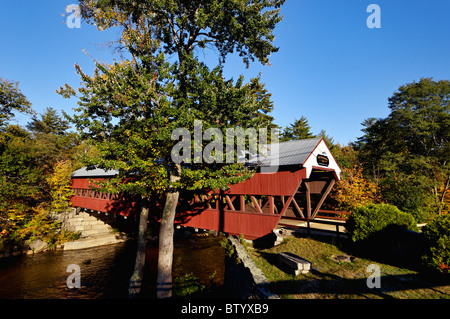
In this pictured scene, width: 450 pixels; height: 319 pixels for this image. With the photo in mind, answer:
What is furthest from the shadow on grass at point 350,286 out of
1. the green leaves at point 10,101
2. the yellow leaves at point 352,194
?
the green leaves at point 10,101

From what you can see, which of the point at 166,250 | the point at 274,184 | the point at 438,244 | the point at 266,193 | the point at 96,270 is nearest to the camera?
the point at 438,244

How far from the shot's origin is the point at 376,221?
859 cm

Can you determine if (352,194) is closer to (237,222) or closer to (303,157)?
(303,157)

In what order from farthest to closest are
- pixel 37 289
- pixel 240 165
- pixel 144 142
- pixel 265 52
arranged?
1. pixel 37 289
2. pixel 265 52
3. pixel 240 165
4. pixel 144 142

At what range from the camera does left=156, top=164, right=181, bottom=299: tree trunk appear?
30.2 feet

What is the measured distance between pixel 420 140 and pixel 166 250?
27.9 m

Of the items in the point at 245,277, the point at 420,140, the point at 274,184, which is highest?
the point at 420,140

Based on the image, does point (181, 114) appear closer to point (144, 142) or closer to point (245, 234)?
point (144, 142)

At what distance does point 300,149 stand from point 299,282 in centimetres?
736

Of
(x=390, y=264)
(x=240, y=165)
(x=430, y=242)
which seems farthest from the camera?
(x=240, y=165)

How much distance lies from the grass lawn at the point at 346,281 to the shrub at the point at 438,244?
449 millimetres

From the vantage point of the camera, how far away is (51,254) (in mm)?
19094

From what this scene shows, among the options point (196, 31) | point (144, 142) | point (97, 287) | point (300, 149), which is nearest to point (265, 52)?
point (196, 31)
